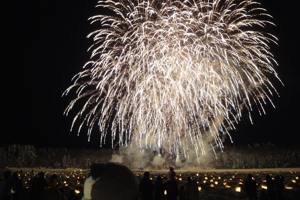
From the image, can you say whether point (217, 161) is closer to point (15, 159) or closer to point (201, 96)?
point (201, 96)

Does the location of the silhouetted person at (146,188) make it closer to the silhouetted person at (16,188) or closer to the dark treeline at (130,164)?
the silhouetted person at (16,188)

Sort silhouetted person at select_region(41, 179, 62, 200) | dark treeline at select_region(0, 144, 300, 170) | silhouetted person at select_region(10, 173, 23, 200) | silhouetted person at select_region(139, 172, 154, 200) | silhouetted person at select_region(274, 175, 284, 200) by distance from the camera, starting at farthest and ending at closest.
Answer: dark treeline at select_region(0, 144, 300, 170) → silhouetted person at select_region(274, 175, 284, 200) → silhouetted person at select_region(10, 173, 23, 200) → silhouetted person at select_region(139, 172, 154, 200) → silhouetted person at select_region(41, 179, 62, 200)

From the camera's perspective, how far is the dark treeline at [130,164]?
37.4 meters

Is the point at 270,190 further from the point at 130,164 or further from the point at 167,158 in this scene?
the point at 130,164

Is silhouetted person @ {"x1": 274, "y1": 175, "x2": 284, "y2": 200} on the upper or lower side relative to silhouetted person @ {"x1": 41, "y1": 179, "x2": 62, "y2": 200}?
lower

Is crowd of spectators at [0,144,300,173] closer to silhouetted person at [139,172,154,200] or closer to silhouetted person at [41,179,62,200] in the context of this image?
silhouetted person at [139,172,154,200]

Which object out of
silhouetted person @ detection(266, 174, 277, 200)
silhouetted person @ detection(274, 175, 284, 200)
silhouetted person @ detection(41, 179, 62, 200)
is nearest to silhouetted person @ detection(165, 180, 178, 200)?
silhouetted person @ detection(266, 174, 277, 200)

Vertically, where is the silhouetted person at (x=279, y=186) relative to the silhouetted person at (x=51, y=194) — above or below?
below

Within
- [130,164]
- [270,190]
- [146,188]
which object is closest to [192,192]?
[146,188]

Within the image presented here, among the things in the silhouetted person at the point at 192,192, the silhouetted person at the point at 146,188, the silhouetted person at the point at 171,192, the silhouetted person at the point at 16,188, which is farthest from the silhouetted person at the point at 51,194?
the silhouetted person at the point at 192,192

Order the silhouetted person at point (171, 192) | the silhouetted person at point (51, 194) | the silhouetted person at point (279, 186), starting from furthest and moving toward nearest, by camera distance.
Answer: the silhouetted person at point (279, 186), the silhouetted person at point (171, 192), the silhouetted person at point (51, 194)

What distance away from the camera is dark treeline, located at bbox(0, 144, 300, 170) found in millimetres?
37406

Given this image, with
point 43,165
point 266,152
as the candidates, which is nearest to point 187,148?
point 266,152

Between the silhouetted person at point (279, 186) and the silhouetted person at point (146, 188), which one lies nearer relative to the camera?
the silhouetted person at point (146, 188)
